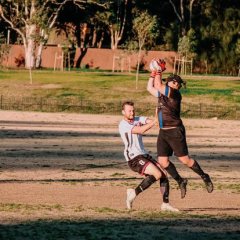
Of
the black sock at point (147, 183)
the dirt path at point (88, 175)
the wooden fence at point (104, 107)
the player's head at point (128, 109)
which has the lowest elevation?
the wooden fence at point (104, 107)

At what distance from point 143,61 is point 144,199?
70.9 m

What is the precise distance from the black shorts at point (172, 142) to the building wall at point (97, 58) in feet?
230

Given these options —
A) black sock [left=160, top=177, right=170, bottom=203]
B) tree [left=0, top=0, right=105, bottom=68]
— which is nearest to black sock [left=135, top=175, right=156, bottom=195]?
black sock [left=160, top=177, right=170, bottom=203]

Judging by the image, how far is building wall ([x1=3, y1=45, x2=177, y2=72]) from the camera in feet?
282

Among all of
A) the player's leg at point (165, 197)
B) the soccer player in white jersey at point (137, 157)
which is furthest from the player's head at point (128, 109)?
the player's leg at point (165, 197)

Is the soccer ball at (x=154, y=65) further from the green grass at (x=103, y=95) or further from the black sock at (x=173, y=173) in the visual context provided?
the green grass at (x=103, y=95)

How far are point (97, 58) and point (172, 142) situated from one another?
75.1 m

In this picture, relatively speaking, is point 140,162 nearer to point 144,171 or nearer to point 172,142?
point 144,171

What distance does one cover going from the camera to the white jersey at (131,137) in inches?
556

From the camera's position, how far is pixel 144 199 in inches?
628

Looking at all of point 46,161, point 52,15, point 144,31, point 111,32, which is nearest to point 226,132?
point 46,161

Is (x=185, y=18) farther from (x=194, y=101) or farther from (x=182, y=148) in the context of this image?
(x=182, y=148)

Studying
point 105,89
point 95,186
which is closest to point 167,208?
point 95,186

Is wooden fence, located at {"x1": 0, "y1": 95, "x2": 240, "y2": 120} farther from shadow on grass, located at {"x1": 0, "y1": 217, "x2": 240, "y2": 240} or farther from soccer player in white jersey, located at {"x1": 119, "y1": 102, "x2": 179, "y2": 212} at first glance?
shadow on grass, located at {"x1": 0, "y1": 217, "x2": 240, "y2": 240}
